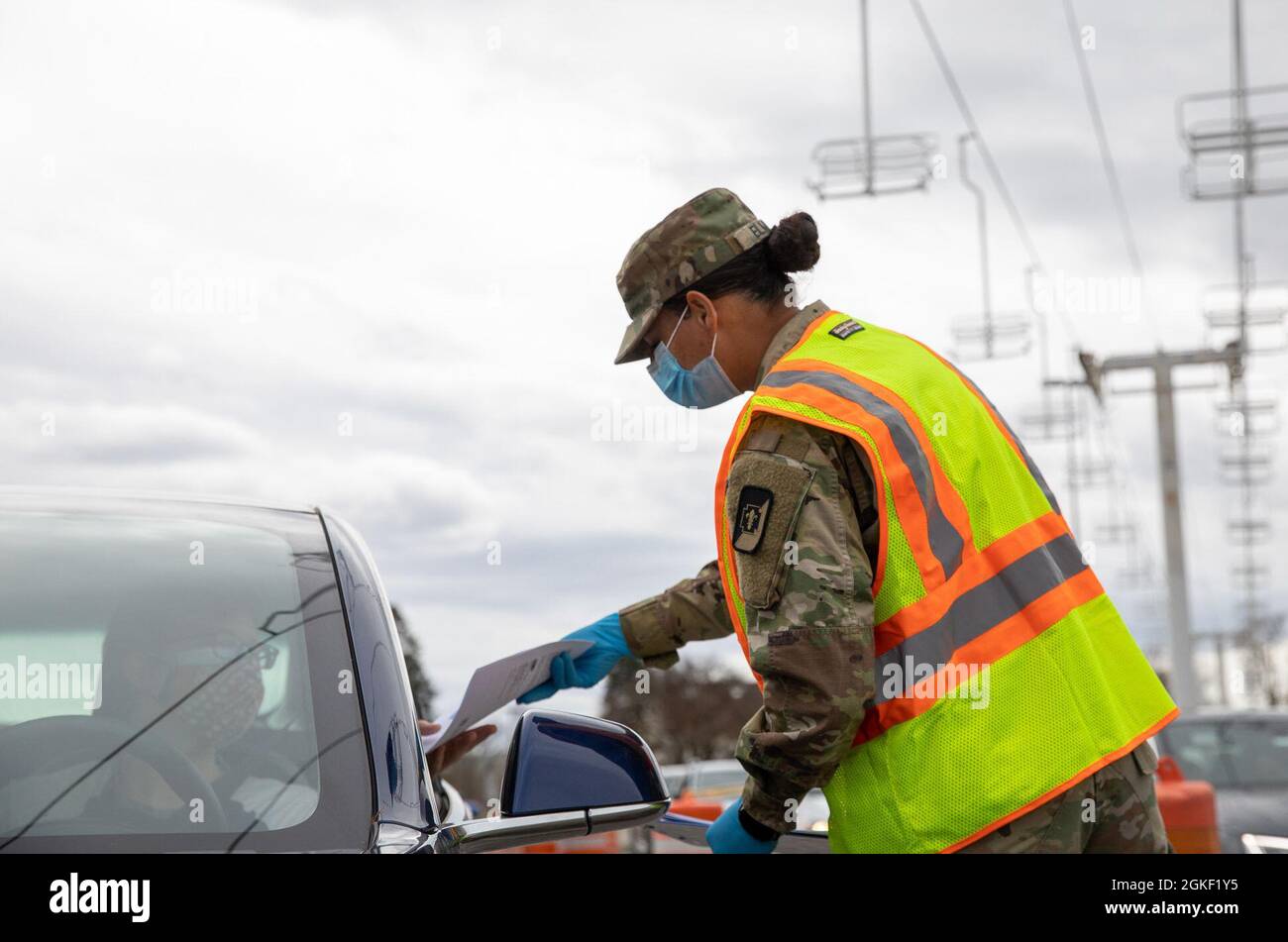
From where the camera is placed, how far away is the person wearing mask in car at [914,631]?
2271 mm

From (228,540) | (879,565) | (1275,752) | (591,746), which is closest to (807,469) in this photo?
(879,565)

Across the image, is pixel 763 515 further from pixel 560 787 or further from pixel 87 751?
pixel 87 751

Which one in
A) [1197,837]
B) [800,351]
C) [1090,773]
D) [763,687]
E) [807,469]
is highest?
[800,351]

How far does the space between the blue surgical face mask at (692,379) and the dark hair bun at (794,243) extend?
19 centimetres

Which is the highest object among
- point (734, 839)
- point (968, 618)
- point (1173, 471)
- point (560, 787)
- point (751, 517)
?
point (1173, 471)

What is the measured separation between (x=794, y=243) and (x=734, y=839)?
41.7 inches

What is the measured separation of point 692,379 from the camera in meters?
2.87

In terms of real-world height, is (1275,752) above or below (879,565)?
below

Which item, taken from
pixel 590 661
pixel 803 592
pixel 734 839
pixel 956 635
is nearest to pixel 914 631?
pixel 956 635
